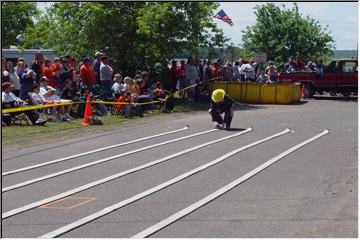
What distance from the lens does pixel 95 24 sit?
89.5ft

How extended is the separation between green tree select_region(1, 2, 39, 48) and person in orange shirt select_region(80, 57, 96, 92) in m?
38.2

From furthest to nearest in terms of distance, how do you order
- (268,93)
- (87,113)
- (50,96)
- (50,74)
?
(268,93) < (50,74) < (50,96) < (87,113)

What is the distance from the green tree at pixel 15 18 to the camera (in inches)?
2319

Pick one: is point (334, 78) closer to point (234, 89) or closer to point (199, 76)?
point (234, 89)

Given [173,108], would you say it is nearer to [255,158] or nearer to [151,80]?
[151,80]

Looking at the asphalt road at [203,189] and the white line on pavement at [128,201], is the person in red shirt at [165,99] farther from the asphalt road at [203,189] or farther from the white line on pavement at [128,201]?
the white line on pavement at [128,201]

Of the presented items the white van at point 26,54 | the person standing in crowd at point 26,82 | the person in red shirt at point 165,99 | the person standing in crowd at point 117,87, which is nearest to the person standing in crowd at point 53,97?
the person standing in crowd at point 26,82

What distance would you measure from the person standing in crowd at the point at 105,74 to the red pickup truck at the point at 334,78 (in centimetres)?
1367

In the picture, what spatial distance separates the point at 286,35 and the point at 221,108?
30.2 metres

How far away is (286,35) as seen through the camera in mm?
47656

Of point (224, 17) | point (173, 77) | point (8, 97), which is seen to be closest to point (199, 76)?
point (173, 77)

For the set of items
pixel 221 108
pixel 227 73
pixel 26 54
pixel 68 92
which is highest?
pixel 26 54

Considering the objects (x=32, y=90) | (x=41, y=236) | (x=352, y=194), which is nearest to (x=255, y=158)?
(x=352, y=194)

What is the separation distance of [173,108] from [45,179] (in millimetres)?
14281
